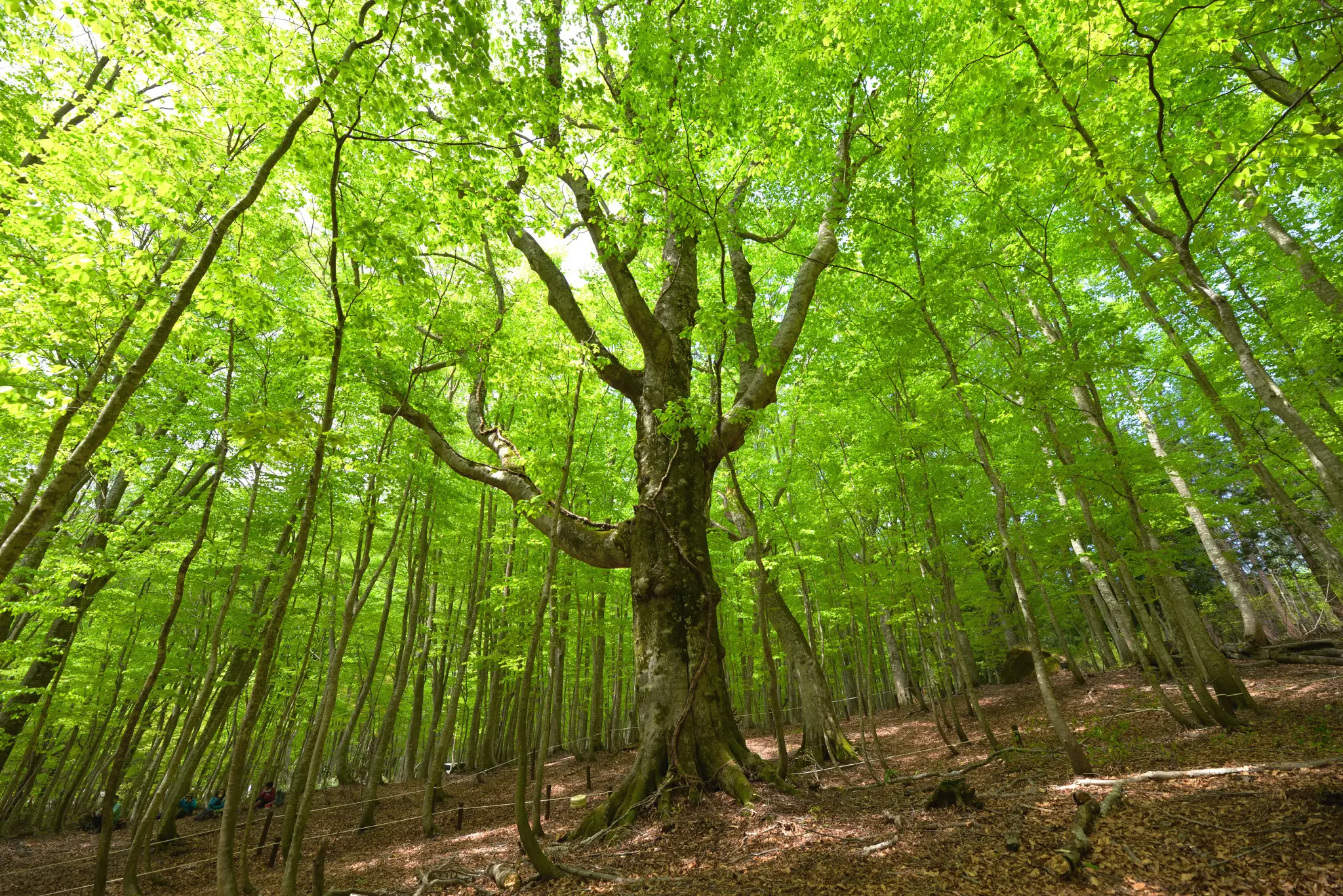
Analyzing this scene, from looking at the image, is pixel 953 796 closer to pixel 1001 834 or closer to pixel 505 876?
pixel 1001 834

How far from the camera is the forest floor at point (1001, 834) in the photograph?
316 cm

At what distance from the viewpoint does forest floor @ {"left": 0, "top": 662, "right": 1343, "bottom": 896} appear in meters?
3.16

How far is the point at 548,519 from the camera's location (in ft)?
22.2

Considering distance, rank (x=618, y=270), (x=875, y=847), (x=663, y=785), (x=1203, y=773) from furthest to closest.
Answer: (x=618, y=270) < (x=663, y=785) < (x=1203, y=773) < (x=875, y=847)

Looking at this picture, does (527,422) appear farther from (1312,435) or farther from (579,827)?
(1312,435)

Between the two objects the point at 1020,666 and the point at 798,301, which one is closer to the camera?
the point at 798,301

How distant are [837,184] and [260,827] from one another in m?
17.2

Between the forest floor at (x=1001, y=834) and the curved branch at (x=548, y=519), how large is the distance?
2.75 meters

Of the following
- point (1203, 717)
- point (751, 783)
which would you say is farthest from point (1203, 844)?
point (1203, 717)

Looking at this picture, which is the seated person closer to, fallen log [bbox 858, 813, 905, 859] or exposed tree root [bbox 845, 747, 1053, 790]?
exposed tree root [bbox 845, 747, 1053, 790]

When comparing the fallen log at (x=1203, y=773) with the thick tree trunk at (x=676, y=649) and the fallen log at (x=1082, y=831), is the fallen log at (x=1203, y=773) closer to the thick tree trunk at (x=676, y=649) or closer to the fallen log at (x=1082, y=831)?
the fallen log at (x=1082, y=831)

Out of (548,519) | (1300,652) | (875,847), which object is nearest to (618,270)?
(548,519)

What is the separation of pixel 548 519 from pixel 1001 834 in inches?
210

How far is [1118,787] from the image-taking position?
171 inches
